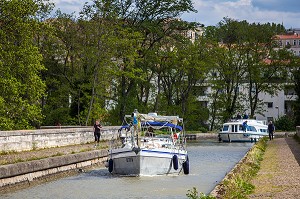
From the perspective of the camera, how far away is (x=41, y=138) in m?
41.7

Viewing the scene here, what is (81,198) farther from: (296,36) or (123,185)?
(296,36)

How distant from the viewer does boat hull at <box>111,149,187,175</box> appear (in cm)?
3419

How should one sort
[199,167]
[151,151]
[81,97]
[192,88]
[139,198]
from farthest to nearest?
1. [192,88]
2. [81,97]
3. [199,167]
4. [151,151]
5. [139,198]

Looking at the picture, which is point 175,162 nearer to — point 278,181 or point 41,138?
point 41,138

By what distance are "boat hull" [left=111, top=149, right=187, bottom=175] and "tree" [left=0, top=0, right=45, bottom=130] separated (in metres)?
11.6

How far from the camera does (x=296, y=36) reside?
198000mm

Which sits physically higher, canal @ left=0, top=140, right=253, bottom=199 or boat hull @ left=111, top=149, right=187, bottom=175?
boat hull @ left=111, top=149, right=187, bottom=175

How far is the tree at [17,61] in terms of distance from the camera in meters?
45.2

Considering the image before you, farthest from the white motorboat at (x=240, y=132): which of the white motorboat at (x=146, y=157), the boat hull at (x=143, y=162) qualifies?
the boat hull at (x=143, y=162)

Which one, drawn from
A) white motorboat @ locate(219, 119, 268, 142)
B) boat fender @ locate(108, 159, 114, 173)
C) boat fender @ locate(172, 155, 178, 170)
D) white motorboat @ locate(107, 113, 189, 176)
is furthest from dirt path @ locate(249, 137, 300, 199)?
white motorboat @ locate(219, 119, 268, 142)

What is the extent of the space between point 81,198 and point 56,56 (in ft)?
147

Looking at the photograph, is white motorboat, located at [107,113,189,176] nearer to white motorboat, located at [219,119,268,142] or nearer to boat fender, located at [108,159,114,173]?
boat fender, located at [108,159,114,173]

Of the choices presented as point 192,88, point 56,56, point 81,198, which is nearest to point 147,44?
point 56,56

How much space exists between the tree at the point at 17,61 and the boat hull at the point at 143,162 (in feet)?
38.1
